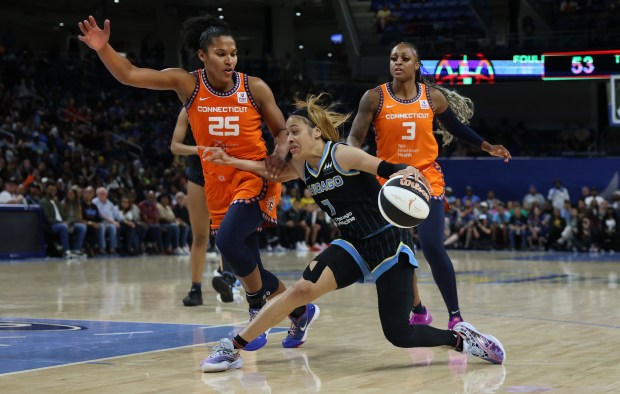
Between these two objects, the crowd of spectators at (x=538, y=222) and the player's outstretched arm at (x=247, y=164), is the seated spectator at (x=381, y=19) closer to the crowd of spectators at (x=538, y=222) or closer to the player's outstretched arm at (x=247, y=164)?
the crowd of spectators at (x=538, y=222)

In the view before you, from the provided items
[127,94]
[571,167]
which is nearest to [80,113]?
[127,94]

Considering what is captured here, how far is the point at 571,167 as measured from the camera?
24.5 metres

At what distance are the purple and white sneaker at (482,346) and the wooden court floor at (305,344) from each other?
0.25 feet

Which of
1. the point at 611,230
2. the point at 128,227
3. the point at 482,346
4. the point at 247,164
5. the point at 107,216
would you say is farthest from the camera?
the point at 611,230

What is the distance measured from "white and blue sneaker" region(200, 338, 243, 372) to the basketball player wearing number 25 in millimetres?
930

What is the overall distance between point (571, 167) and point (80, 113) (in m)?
12.6

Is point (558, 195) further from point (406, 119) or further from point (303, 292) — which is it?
point (303, 292)

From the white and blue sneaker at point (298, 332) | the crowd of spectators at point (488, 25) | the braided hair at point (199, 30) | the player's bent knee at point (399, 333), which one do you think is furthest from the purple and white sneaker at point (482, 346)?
the crowd of spectators at point (488, 25)

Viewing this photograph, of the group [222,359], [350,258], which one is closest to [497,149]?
[350,258]

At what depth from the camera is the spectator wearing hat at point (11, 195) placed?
55.8ft

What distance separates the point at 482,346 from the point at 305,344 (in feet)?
4.59

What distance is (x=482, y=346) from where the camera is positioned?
18.1 ft

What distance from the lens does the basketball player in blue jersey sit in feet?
17.5

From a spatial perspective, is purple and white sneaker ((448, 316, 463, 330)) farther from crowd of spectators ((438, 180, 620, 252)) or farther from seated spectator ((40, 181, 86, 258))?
crowd of spectators ((438, 180, 620, 252))
